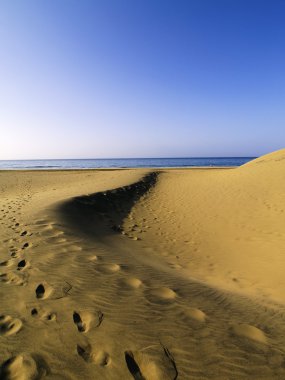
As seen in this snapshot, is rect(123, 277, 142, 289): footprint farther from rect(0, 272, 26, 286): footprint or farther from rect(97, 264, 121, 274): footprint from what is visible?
rect(0, 272, 26, 286): footprint

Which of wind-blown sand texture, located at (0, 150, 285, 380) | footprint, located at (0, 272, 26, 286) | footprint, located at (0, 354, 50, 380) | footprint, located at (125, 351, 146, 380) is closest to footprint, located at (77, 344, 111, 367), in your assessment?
wind-blown sand texture, located at (0, 150, 285, 380)

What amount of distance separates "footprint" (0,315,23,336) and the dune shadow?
3967mm

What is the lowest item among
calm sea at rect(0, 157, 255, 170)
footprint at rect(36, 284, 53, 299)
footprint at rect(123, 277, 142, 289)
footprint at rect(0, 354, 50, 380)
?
calm sea at rect(0, 157, 255, 170)

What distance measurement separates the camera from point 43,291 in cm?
327

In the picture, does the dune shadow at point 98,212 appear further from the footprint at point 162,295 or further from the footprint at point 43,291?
the footprint at point 162,295

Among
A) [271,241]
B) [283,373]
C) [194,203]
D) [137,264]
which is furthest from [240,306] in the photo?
[194,203]

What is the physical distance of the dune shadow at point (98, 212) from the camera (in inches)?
294


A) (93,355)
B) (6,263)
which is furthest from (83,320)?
(6,263)

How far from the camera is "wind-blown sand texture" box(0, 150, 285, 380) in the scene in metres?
2.16

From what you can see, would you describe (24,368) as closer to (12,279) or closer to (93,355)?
(93,355)

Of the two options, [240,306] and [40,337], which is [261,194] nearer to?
[240,306]

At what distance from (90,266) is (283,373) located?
315cm

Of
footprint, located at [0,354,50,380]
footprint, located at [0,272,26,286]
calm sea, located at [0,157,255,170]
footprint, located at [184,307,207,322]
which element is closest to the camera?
footprint, located at [0,354,50,380]

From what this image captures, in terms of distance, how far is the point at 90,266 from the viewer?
4266 mm
